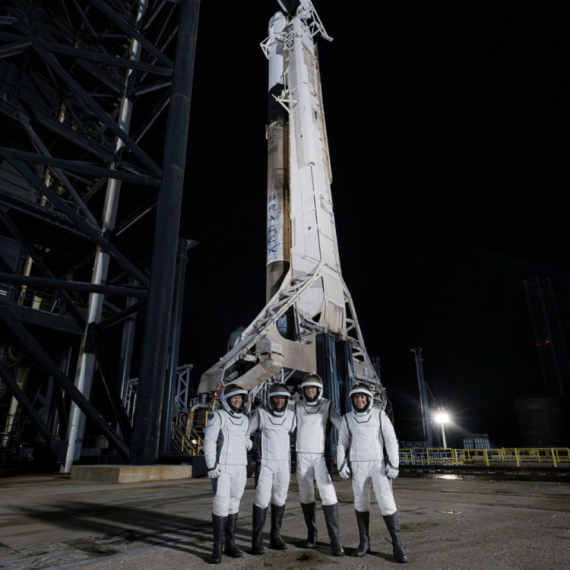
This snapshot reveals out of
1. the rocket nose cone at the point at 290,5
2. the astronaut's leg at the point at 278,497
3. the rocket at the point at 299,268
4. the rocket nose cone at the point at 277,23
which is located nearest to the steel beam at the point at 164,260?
the rocket at the point at 299,268

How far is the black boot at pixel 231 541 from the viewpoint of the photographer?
3.68 m

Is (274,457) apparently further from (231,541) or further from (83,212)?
(83,212)

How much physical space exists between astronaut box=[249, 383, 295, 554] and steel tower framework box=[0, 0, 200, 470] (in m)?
6.16

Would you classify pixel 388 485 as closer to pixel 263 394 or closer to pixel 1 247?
pixel 263 394

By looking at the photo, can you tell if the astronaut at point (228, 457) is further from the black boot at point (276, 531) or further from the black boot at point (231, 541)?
the black boot at point (276, 531)

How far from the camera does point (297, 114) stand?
21.7 meters

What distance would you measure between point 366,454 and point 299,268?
1472 centimetres

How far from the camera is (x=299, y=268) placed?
1869 centimetres

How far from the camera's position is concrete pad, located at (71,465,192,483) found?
9.05 m

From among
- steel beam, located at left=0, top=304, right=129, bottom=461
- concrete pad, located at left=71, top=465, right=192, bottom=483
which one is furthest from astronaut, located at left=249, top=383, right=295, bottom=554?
steel beam, located at left=0, top=304, right=129, bottom=461

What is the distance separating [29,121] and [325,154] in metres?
13.9

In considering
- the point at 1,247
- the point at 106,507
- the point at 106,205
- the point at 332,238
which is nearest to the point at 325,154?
the point at 332,238

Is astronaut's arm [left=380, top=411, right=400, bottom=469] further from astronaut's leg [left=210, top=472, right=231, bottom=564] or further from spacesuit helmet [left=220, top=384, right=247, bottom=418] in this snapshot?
astronaut's leg [left=210, top=472, right=231, bottom=564]

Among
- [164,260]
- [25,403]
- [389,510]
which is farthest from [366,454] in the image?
[25,403]
